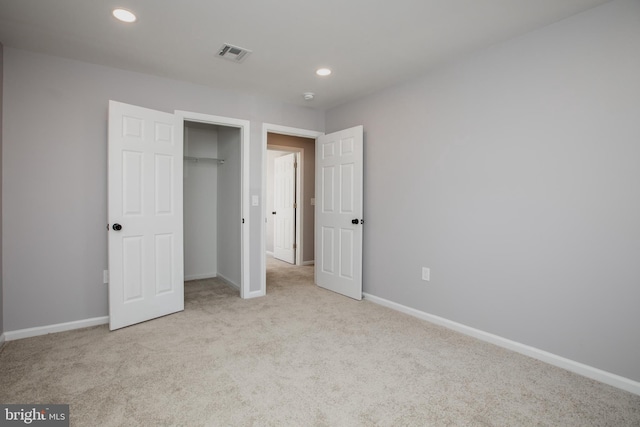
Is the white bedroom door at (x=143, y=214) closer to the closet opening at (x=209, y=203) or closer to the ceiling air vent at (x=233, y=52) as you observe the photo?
the ceiling air vent at (x=233, y=52)

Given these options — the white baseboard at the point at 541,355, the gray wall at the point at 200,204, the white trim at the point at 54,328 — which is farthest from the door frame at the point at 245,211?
the white baseboard at the point at 541,355

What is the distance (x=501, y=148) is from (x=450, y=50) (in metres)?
0.96

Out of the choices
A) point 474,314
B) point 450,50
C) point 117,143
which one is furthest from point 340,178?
point 117,143

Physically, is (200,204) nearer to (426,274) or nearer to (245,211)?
(245,211)

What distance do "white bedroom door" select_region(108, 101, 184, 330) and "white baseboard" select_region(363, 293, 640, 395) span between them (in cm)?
259

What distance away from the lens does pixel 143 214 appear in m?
3.15

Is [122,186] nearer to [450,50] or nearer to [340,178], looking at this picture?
[340,178]

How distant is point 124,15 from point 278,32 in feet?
3.57

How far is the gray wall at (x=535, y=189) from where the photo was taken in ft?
6.91

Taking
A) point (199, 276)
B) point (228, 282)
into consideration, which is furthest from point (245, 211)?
point (199, 276)

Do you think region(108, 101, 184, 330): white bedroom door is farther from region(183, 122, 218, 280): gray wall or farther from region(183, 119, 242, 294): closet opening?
region(183, 122, 218, 280): gray wall

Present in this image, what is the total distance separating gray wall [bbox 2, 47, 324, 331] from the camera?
279 cm

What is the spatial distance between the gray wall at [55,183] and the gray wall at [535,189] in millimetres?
3057

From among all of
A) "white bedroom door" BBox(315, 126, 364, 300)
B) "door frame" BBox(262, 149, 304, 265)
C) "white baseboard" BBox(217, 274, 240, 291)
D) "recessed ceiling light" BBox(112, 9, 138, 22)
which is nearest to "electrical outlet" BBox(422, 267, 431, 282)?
"white bedroom door" BBox(315, 126, 364, 300)
